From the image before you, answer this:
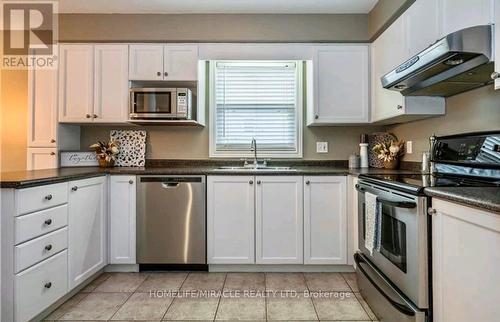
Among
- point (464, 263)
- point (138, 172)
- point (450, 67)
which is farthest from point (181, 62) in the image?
point (464, 263)

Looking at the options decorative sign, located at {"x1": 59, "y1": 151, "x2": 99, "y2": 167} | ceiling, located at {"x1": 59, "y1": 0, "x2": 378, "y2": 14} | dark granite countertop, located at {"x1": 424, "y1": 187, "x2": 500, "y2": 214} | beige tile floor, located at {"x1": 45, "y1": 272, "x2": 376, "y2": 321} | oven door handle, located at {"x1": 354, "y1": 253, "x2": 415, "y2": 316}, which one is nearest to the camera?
dark granite countertop, located at {"x1": 424, "y1": 187, "x2": 500, "y2": 214}

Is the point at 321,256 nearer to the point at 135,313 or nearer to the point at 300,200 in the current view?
the point at 300,200

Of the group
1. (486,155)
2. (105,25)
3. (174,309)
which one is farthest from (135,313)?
(105,25)

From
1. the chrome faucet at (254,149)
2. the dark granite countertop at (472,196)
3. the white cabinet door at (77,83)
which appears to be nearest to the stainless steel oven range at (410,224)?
the dark granite countertop at (472,196)

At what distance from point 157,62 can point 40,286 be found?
212cm

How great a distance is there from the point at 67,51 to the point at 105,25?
0.46 meters

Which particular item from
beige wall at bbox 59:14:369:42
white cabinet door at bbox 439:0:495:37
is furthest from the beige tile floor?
beige wall at bbox 59:14:369:42

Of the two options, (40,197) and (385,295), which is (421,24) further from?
(40,197)

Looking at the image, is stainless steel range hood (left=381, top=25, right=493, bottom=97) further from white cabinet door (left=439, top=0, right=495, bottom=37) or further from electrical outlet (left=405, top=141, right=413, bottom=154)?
electrical outlet (left=405, top=141, right=413, bottom=154)

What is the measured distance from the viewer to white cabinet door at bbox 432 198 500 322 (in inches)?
42.2

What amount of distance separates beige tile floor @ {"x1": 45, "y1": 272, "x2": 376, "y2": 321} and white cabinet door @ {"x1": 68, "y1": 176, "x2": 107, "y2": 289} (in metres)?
0.18

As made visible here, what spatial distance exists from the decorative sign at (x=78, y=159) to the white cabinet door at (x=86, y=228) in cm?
69

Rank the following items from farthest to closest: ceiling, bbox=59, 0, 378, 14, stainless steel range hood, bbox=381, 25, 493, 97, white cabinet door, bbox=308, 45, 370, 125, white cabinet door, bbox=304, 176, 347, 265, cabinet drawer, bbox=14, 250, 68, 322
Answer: white cabinet door, bbox=308, 45, 370, 125
ceiling, bbox=59, 0, 378, 14
white cabinet door, bbox=304, 176, 347, 265
cabinet drawer, bbox=14, 250, 68, 322
stainless steel range hood, bbox=381, 25, 493, 97

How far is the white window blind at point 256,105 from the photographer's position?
11.0ft
